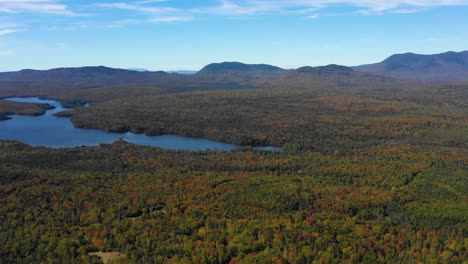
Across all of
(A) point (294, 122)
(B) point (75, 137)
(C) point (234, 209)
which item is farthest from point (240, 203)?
(A) point (294, 122)

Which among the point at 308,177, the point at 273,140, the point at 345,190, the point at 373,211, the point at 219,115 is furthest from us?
the point at 219,115

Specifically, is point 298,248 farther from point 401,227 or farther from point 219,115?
point 219,115

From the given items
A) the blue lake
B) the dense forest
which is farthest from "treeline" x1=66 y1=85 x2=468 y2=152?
the blue lake

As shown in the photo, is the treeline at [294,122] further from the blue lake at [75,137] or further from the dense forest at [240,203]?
the blue lake at [75,137]

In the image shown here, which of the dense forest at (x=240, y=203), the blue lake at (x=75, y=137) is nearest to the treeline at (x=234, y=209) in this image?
the dense forest at (x=240, y=203)

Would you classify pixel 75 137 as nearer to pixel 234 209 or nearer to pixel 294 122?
pixel 294 122

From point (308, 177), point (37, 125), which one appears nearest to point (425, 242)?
point (308, 177)
